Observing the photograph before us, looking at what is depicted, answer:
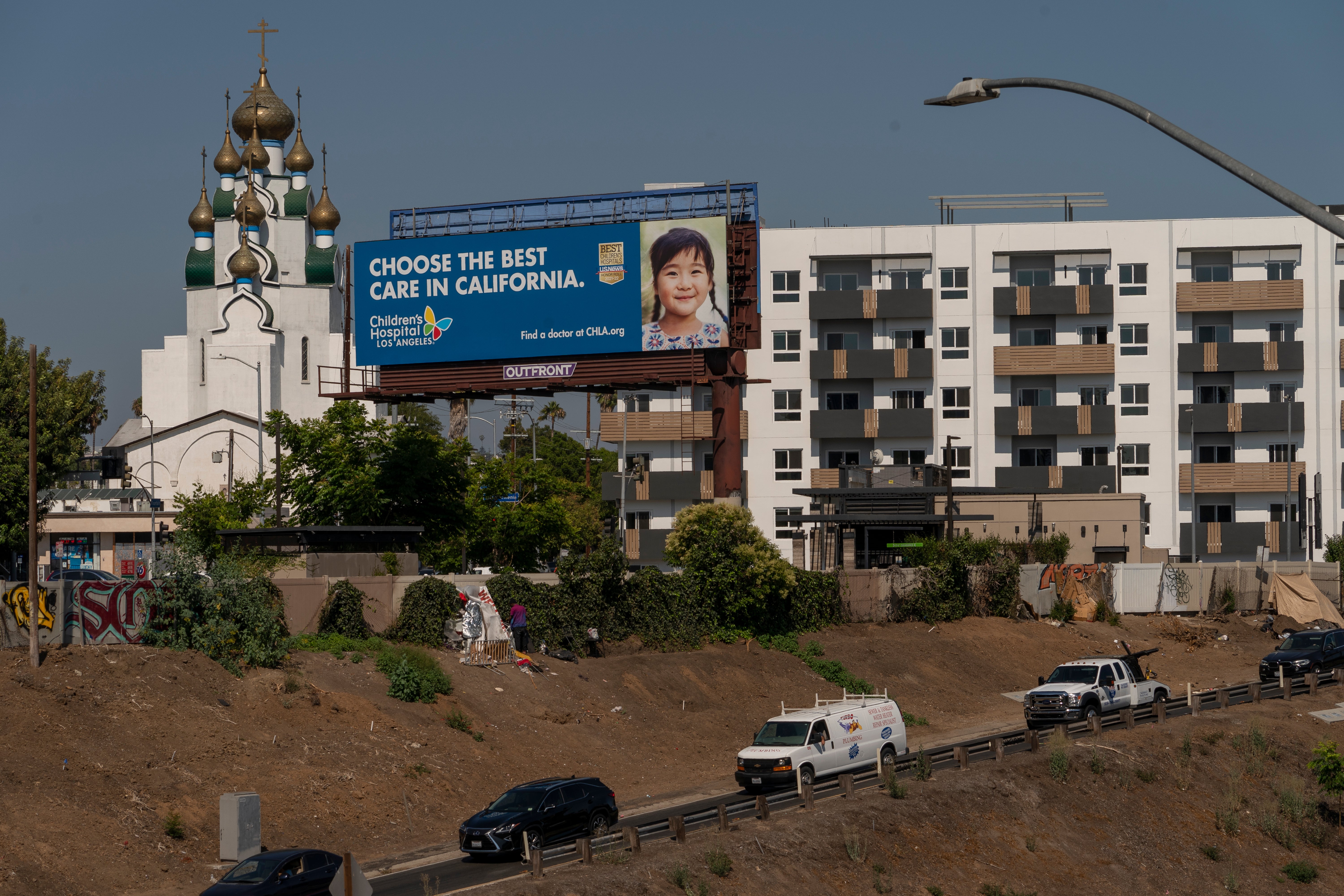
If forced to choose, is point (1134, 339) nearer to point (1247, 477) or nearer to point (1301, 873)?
point (1247, 477)

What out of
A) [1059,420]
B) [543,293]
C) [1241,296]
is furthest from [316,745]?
[1241,296]

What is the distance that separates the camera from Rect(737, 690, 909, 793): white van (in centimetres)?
3198

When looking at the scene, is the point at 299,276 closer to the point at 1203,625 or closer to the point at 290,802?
the point at 1203,625

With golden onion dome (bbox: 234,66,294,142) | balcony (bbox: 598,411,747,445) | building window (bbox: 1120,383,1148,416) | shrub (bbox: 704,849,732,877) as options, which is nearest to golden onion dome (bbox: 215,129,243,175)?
golden onion dome (bbox: 234,66,294,142)

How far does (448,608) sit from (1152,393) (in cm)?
4971

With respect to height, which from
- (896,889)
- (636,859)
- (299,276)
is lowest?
(896,889)

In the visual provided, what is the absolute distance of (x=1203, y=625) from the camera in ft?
207

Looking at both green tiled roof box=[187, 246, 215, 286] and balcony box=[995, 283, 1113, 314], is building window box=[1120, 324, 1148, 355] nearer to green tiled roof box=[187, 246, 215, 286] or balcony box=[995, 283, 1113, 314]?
balcony box=[995, 283, 1113, 314]

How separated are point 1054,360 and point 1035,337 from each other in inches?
80.9

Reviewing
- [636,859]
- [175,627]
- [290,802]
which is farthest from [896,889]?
[175,627]

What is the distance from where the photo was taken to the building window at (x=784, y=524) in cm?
7512

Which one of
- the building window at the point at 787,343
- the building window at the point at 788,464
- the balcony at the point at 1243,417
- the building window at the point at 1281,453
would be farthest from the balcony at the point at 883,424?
the building window at the point at 1281,453

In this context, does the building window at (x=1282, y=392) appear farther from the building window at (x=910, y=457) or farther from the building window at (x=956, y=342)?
the building window at (x=910, y=457)

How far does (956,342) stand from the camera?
76.7 meters
